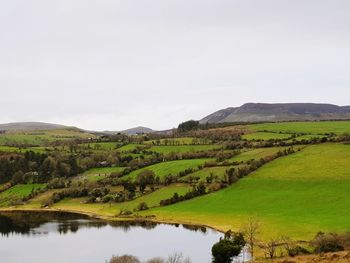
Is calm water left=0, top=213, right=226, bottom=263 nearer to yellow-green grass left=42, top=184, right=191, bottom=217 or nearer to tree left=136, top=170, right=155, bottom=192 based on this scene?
yellow-green grass left=42, top=184, right=191, bottom=217

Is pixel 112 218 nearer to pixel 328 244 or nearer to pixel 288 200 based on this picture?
pixel 288 200

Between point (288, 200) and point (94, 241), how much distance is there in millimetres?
43423

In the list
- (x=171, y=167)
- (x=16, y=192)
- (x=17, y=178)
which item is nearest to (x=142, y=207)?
(x=171, y=167)

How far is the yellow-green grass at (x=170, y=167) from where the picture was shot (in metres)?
163

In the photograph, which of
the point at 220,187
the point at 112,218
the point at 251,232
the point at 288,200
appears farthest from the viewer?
the point at 220,187

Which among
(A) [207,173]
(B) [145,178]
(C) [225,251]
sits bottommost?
(C) [225,251]

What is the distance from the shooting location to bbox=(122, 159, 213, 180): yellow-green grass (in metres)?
163

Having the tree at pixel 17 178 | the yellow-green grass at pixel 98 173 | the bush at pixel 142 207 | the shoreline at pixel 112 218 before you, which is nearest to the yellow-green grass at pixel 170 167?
the yellow-green grass at pixel 98 173

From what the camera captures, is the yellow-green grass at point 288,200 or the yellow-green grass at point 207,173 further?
the yellow-green grass at point 207,173

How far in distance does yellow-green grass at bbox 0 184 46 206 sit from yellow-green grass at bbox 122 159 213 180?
1374 inches

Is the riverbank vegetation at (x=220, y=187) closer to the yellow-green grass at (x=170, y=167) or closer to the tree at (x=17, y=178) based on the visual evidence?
the tree at (x=17, y=178)

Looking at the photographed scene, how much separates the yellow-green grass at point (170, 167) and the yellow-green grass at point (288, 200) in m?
28.3

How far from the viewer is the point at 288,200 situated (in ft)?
381

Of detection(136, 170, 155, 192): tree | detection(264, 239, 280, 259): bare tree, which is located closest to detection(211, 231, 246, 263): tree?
detection(264, 239, 280, 259): bare tree
